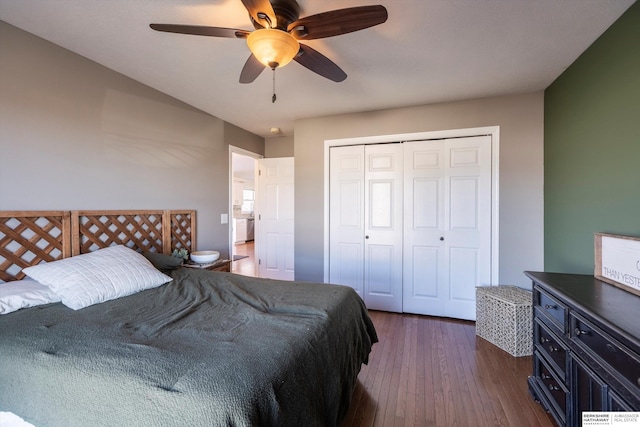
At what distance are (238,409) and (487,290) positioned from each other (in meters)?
2.62

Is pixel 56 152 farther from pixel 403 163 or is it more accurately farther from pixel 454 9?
pixel 403 163

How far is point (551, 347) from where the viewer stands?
1.55 m

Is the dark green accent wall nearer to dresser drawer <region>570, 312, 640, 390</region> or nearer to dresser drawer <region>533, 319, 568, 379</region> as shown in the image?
dresser drawer <region>533, 319, 568, 379</region>

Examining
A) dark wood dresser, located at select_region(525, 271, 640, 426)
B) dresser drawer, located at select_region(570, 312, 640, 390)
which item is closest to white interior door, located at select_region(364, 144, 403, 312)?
dark wood dresser, located at select_region(525, 271, 640, 426)

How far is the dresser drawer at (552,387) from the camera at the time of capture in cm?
141

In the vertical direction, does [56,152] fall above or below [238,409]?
above

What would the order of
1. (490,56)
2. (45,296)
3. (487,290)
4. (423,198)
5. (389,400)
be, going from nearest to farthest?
1. (45,296)
2. (389,400)
3. (490,56)
4. (487,290)
5. (423,198)

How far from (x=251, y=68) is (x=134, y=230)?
70.9 inches

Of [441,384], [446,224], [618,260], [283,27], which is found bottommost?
[441,384]

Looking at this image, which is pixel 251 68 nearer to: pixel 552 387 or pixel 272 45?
pixel 272 45

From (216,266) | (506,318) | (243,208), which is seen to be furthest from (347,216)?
(243,208)

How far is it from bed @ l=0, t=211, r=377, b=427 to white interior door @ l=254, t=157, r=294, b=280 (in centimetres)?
216

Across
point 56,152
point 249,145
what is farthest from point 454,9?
point 249,145

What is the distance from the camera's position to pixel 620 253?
4.96 ft
